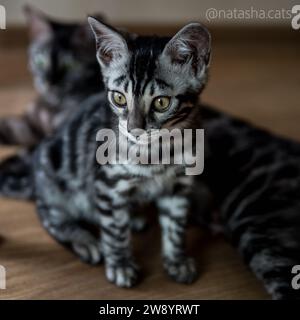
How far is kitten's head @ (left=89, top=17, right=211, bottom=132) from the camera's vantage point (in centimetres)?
130

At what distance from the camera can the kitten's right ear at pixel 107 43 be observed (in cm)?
131

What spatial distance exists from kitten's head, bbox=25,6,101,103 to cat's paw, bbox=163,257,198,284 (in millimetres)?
841

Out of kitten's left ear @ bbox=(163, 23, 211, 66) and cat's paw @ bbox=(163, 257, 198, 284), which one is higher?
kitten's left ear @ bbox=(163, 23, 211, 66)

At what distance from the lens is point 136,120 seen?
129cm

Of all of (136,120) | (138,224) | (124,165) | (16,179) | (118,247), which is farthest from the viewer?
(16,179)

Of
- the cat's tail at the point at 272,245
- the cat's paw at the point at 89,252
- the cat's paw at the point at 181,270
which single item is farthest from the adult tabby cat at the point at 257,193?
the cat's paw at the point at 89,252

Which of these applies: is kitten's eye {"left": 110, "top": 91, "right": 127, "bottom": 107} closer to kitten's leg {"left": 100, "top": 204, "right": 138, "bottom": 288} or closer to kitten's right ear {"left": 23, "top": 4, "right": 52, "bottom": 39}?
kitten's leg {"left": 100, "top": 204, "right": 138, "bottom": 288}

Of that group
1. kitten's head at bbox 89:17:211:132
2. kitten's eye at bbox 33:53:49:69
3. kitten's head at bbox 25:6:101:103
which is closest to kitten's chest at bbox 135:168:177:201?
kitten's head at bbox 89:17:211:132

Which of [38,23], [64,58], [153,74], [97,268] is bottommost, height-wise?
[97,268]

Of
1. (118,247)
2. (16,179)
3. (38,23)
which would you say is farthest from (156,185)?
(38,23)

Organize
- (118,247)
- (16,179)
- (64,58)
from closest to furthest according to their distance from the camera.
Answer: (118,247), (16,179), (64,58)

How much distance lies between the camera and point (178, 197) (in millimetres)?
1571

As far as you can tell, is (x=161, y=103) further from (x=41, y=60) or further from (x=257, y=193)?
(x=41, y=60)

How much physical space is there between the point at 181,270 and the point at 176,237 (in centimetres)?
11
